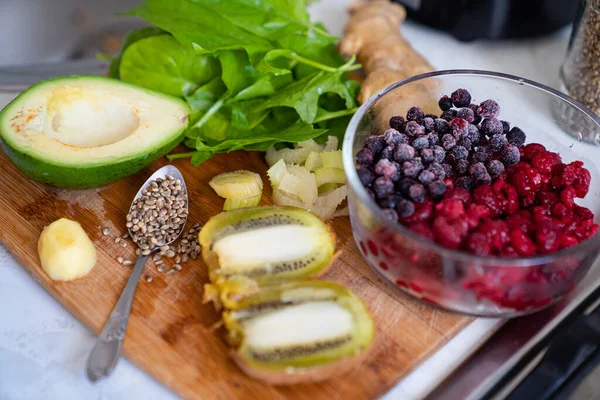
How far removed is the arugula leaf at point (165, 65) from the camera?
4.01ft

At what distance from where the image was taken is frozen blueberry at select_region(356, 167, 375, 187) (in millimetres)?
938

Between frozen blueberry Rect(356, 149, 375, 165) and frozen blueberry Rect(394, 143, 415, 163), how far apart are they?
0.13ft

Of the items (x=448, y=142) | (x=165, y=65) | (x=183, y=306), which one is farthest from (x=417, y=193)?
(x=165, y=65)

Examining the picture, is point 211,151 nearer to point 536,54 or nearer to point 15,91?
point 15,91

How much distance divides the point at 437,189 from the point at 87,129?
659 millimetres

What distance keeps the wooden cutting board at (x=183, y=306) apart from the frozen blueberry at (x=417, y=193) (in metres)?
0.15

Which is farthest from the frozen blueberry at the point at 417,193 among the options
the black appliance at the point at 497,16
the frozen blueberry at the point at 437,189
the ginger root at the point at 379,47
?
the black appliance at the point at 497,16

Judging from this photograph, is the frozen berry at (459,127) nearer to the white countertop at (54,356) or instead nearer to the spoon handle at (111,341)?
the white countertop at (54,356)

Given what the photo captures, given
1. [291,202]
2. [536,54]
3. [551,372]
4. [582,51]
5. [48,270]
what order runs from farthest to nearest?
[536,54] < [582,51] < [291,202] < [48,270] < [551,372]

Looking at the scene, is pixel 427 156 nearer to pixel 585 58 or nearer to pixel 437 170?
pixel 437 170

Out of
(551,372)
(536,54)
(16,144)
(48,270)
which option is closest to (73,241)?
(48,270)

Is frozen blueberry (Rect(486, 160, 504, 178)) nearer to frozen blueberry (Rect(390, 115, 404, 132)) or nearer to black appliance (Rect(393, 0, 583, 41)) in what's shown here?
frozen blueberry (Rect(390, 115, 404, 132))

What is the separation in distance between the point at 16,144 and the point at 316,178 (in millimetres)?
519

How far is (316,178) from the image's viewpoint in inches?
43.1
